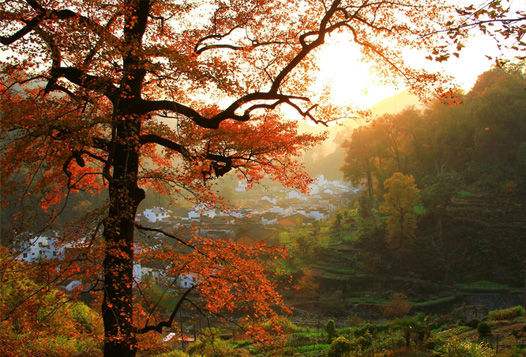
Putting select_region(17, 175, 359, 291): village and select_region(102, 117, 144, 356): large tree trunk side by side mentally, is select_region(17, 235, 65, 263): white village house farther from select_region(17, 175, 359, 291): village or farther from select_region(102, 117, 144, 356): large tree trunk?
select_region(102, 117, 144, 356): large tree trunk

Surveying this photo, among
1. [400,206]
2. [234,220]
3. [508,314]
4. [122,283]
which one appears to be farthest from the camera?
[234,220]

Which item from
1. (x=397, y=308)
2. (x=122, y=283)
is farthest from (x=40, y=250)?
(x=122, y=283)

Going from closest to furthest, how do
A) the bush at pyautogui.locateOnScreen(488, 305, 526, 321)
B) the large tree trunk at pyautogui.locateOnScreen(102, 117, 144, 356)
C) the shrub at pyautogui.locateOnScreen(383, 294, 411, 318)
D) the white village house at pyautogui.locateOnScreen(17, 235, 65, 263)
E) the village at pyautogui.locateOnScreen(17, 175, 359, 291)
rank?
the white village house at pyautogui.locateOnScreen(17, 235, 65, 263)
the large tree trunk at pyautogui.locateOnScreen(102, 117, 144, 356)
the bush at pyautogui.locateOnScreen(488, 305, 526, 321)
the shrub at pyautogui.locateOnScreen(383, 294, 411, 318)
the village at pyautogui.locateOnScreen(17, 175, 359, 291)

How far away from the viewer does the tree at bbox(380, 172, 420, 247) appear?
37031mm

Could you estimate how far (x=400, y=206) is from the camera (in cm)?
3759

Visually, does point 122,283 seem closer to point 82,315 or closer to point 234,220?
point 82,315

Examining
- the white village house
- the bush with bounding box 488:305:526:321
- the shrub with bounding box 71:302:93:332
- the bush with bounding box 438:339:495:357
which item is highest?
the white village house

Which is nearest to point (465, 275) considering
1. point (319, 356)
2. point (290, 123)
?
point (319, 356)

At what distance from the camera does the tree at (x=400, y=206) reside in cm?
3703

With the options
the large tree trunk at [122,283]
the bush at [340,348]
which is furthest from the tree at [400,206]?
the large tree trunk at [122,283]

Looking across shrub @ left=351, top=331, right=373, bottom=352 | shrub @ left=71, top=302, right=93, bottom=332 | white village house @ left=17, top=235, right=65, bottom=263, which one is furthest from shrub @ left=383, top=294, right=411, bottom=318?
white village house @ left=17, top=235, right=65, bottom=263

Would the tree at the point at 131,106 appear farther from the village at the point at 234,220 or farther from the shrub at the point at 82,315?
the village at the point at 234,220

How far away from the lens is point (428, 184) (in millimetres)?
47250

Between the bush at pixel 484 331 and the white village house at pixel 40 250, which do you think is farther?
the bush at pixel 484 331
